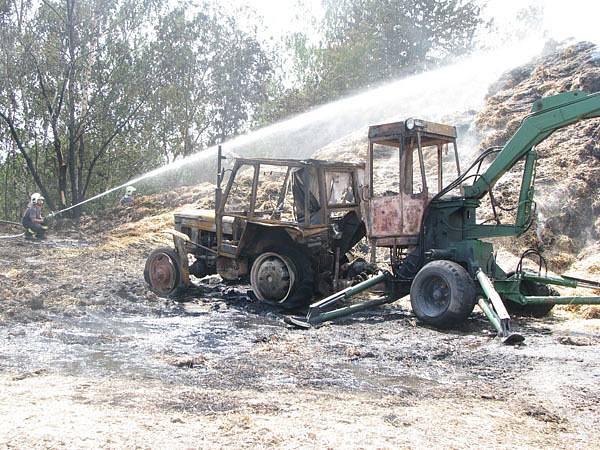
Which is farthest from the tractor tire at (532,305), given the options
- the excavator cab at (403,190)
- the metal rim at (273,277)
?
the metal rim at (273,277)

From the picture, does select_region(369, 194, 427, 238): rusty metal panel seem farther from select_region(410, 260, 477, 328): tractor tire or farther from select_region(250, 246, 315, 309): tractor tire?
select_region(250, 246, 315, 309): tractor tire

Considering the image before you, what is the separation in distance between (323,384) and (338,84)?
31.3 metres

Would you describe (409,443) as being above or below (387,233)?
below

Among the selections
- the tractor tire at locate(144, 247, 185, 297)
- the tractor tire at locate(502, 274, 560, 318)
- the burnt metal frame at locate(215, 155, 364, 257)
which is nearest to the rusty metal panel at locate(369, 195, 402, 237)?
the burnt metal frame at locate(215, 155, 364, 257)

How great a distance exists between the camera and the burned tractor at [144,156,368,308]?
10305mm

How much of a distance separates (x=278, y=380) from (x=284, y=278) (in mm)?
4566

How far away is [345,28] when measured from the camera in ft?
136

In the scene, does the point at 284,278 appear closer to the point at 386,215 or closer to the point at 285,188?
the point at 285,188

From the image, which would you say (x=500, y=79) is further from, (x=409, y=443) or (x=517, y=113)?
(x=409, y=443)

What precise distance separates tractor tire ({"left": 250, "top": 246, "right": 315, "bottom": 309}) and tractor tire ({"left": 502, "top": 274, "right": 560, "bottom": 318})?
300cm

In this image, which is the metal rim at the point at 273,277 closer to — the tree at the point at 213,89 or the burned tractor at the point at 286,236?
the burned tractor at the point at 286,236

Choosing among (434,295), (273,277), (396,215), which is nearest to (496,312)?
(434,295)

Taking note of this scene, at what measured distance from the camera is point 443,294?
8.42m

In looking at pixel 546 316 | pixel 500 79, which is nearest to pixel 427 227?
pixel 546 316
